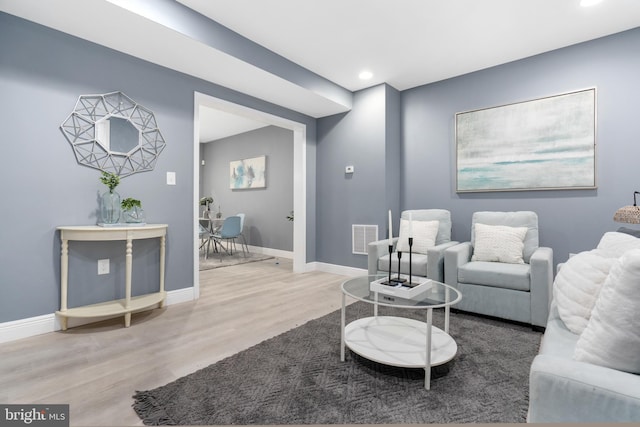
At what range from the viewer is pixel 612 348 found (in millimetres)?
874

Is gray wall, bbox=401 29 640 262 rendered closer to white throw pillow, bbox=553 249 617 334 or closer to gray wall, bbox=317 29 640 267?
gray wall, bbox=317 29 640 267

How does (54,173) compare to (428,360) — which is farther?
(54,173)

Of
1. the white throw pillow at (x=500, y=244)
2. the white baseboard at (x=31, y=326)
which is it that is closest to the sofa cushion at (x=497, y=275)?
the white throw pillow at (x=500, y=244)

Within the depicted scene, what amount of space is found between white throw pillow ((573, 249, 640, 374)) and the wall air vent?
3.12 m

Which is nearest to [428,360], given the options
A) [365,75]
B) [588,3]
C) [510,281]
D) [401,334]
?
[401,334]

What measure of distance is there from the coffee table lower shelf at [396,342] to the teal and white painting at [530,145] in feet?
7.43

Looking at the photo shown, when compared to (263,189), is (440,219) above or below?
below

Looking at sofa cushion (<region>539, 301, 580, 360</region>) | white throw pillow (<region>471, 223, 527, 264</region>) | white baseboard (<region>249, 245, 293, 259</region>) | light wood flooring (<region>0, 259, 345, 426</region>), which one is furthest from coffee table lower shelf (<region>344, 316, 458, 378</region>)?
white baseboard (<region>249, 245, 293, 259</region>)

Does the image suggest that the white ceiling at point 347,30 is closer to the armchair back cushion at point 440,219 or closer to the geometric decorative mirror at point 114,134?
the geometric decorative mirror at point 114,134

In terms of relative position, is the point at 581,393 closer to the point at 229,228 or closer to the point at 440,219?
the point at 440,219

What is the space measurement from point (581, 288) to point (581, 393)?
2.15 feet

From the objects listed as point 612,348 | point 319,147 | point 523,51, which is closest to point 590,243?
point 523,51

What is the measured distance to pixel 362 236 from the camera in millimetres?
4195

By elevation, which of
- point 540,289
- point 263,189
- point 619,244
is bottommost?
point 540,289
